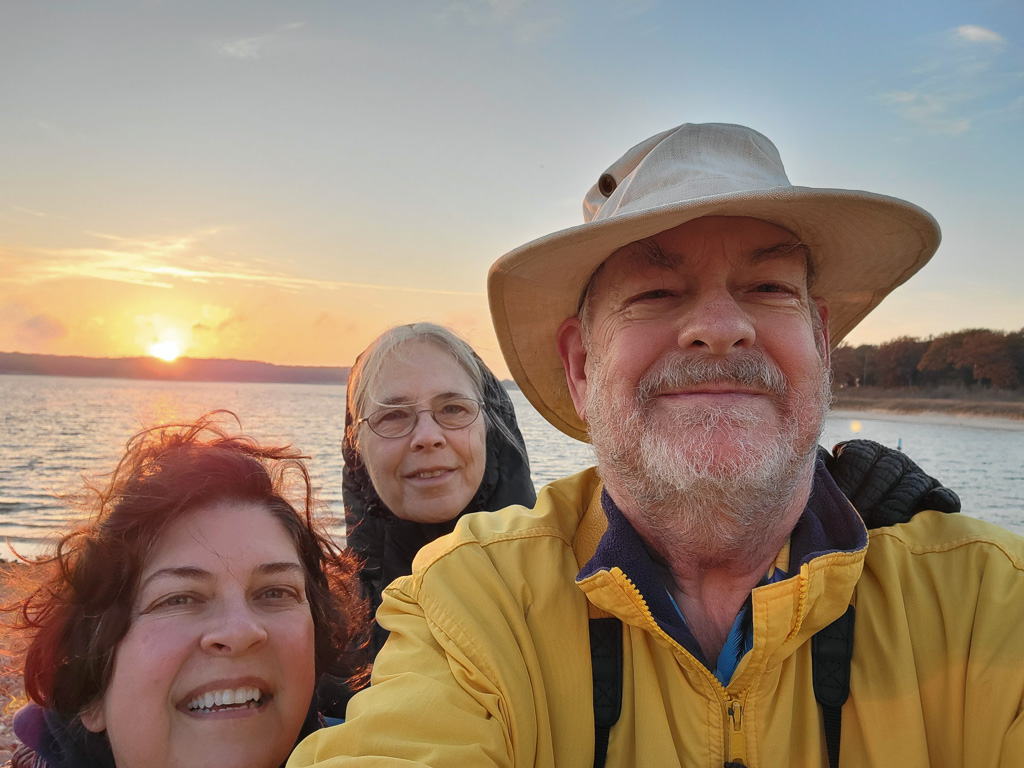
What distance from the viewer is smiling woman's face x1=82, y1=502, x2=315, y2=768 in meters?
1.93

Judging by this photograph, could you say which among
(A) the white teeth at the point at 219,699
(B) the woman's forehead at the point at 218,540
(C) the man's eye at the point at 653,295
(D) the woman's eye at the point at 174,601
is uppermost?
(C) the man's eye at the point at 653,295

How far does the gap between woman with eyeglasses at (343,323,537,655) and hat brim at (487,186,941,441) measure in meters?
1.13

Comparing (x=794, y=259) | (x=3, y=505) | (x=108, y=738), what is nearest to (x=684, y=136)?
(x=794, y=259)

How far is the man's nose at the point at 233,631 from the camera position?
195 cm

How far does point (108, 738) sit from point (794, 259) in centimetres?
254

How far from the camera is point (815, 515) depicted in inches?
73.6

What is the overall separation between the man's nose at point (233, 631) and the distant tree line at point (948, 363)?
57.8 metres

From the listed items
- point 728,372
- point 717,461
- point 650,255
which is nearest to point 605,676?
point 717,461

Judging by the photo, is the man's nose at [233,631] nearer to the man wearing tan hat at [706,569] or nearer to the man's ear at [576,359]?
the man wearing tan hat at [706,569]

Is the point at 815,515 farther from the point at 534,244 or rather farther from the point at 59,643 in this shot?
the point at 59,643

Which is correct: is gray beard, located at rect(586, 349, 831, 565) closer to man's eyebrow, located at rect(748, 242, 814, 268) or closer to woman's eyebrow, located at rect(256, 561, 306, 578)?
man's eyebrow, located at rect(748, 242, 814, 268)

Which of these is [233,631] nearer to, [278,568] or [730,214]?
[278,568]

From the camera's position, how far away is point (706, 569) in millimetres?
1890

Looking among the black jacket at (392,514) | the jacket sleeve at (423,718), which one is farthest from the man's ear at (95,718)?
the black jacket at (392,514)
